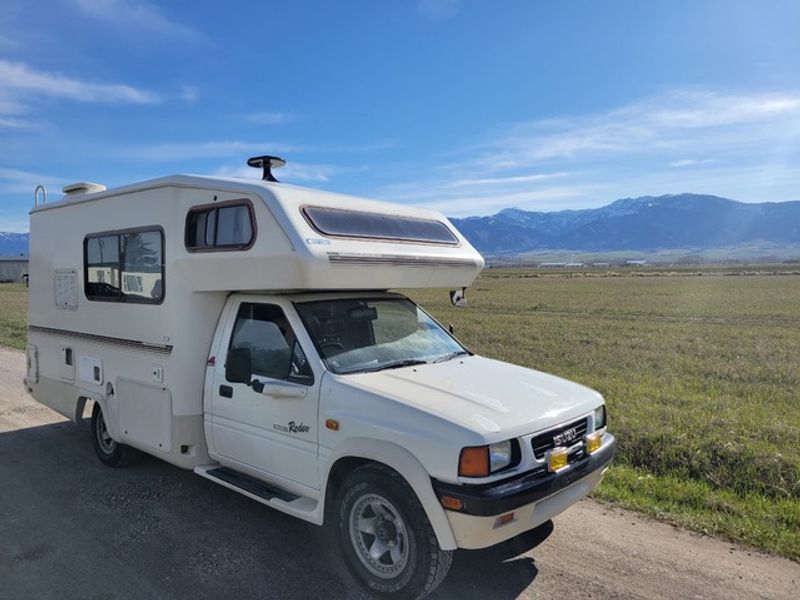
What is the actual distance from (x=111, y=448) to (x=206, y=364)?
199 centimetres

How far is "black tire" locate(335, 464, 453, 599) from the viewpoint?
3.58 meters

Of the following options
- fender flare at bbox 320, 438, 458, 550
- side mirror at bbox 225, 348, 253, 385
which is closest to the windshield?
side mirror at bbox 225, 348, 253, 385

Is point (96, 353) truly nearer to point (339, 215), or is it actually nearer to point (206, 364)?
point (206, 364)

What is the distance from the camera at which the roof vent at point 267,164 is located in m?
5.82

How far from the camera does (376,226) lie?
5.06 m

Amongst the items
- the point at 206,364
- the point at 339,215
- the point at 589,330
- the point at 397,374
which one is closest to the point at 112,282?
the point at 206,364

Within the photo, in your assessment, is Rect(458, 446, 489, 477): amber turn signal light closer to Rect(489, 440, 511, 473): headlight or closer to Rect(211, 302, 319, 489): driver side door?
Rect(489, 440, 511, 473): headlight

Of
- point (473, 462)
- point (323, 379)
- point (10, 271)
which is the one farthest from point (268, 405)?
point (10, 271)

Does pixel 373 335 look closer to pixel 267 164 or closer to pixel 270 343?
pixel 270 343

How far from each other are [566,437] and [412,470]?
1.12m

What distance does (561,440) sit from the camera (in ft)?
12.9

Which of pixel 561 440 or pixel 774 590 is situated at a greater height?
pixel 561 440

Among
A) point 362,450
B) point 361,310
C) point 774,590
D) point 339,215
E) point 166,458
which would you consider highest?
point 339,215

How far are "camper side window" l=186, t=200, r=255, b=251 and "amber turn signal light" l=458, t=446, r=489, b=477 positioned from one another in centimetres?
227
